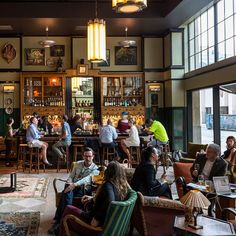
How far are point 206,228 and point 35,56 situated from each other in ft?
38.6

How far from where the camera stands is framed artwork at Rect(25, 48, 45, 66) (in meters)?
14.1

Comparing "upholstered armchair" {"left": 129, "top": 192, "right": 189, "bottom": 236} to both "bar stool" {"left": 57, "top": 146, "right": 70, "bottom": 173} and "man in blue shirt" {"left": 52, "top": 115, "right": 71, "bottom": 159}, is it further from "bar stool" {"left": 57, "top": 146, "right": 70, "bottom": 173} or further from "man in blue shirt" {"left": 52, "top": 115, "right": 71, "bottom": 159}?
"bar stool" {"left": 57, "top": 146, "right": 70, "bottom": 173}

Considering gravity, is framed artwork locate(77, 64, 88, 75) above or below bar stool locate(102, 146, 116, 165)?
above

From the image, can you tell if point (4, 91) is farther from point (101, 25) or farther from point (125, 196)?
Result: point (125, 196)

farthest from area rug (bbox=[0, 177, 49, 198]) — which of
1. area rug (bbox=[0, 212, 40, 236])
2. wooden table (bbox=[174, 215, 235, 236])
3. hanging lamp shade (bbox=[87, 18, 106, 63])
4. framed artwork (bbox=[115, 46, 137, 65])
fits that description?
framed artwork (bbox=[115, 46, 137, 65])

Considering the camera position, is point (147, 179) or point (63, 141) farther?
point (63, 141)

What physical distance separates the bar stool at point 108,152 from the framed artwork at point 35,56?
5.24 m

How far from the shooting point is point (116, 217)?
146 inches

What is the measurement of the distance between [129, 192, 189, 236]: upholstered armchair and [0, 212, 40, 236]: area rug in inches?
66.8

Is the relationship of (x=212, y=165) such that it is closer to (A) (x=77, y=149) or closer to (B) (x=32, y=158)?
(A) (x=77, y=149)

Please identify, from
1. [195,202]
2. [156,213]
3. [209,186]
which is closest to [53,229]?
[156,213]

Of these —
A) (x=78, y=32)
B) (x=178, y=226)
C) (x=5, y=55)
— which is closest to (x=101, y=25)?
(x=178, y=226)

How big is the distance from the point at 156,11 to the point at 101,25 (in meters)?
4.69

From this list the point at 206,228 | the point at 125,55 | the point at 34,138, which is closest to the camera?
the point at 206,228
